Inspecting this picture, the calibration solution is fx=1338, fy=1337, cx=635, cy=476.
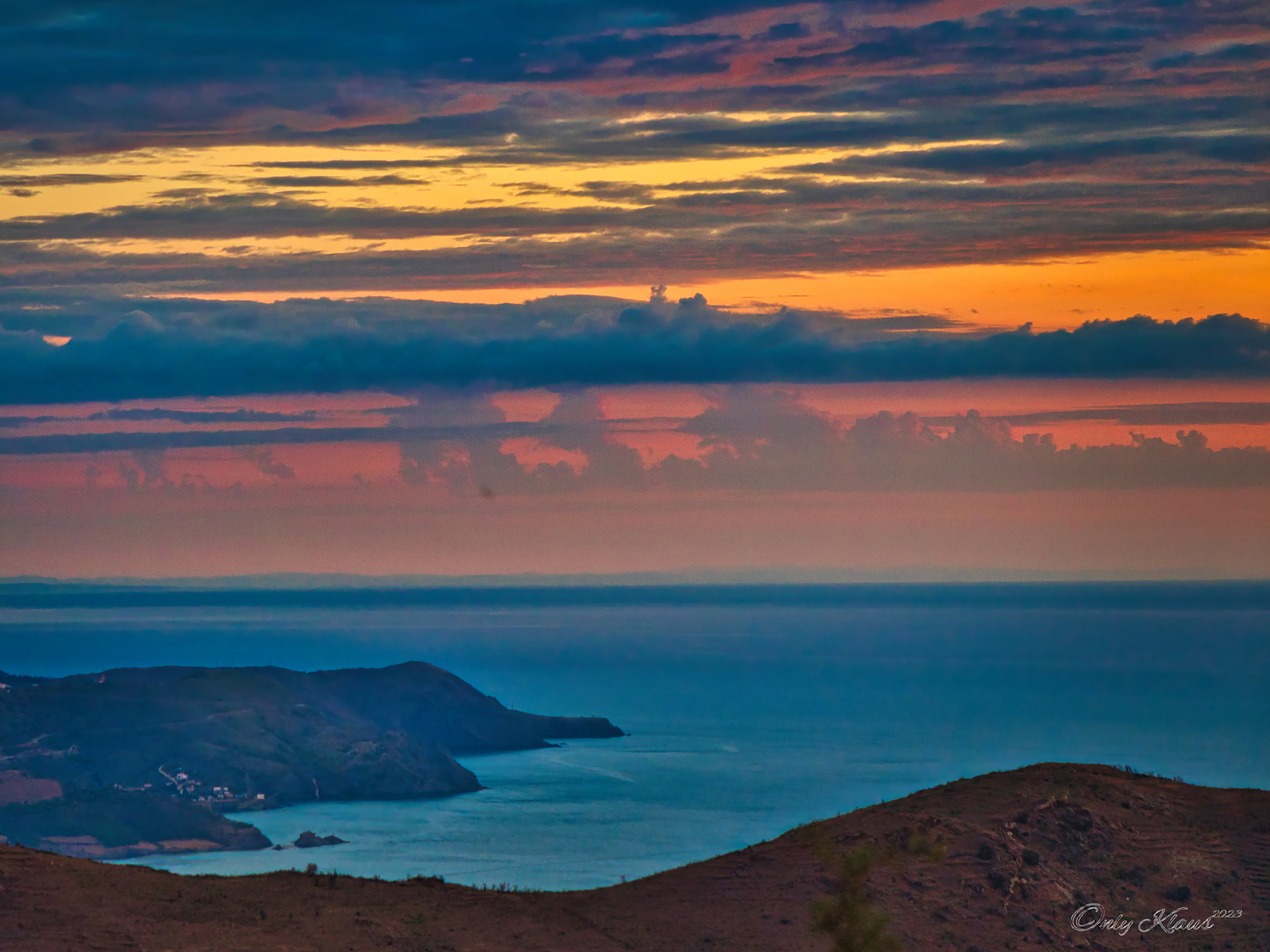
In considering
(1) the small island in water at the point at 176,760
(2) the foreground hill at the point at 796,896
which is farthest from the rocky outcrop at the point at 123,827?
(2) the foreground hill at the point at 796,896

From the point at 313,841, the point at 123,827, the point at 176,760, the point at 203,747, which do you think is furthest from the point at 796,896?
the point at 203,747

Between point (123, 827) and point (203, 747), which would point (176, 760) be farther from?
point (123, 827)

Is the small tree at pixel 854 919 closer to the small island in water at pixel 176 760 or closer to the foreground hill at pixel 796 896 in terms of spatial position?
the foreground hill at pixel 796 896

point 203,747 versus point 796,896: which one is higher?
point 203,747

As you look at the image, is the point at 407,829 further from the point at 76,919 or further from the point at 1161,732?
the point at 76,919

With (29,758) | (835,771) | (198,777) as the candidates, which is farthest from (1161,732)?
(29,758)

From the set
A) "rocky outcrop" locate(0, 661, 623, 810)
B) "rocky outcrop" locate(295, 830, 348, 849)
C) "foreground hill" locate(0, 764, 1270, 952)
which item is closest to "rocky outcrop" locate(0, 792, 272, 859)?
"rocky outcrop" locate(295, 830, 348, 849)
